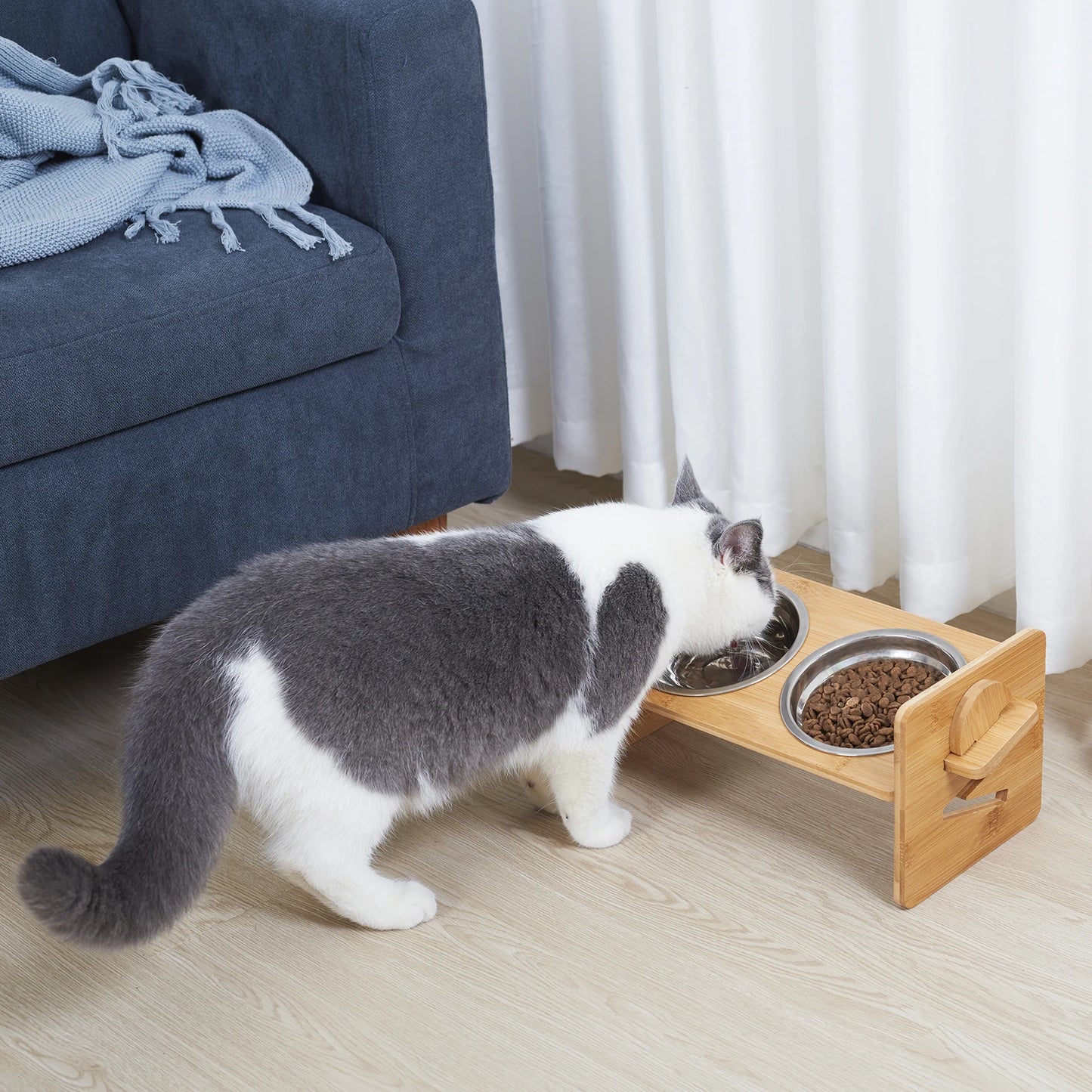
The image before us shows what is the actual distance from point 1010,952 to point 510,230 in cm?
145

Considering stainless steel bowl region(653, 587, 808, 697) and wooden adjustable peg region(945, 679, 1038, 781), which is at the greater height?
wooden adjustable peg region(945, 679, 1038, 781)

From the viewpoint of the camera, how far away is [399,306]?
5.43ft

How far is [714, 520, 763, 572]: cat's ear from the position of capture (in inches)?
51.7

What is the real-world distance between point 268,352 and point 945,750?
897mm

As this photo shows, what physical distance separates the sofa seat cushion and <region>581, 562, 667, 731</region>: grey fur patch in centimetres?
55

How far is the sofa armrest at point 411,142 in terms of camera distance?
1.58 meters

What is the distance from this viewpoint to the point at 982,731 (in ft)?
4.07

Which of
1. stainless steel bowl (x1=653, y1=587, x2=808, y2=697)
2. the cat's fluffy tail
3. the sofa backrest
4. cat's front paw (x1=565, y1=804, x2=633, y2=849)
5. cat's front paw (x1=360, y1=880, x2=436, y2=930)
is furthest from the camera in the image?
the sofa backrest

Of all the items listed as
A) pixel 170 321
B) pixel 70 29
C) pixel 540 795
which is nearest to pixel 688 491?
pixel 540 795

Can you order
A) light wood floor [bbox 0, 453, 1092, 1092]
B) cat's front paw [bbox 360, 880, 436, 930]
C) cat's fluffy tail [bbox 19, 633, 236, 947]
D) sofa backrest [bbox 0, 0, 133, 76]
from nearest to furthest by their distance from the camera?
cat's fluffy tail [bbox 19, 633, 236, 947]
light wood floor [bbox 0, 453, 1092, 1092]
cat's front paw [bbox 360, 880, 436, 930]
sofa backrest [bbox 0, 0, 133, 76]

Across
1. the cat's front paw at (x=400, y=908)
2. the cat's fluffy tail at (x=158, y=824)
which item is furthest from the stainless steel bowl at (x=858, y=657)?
the cat's fluffy tail at (x=158, y=824)

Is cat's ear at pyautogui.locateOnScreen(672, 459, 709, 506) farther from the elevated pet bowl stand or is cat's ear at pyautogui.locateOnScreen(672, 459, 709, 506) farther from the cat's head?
the elevated pet bowl stand

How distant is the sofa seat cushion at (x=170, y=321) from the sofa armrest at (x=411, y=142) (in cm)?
7

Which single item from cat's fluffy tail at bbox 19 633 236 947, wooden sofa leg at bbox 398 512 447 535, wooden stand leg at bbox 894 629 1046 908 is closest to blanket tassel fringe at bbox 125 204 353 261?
wooden sofa leg at bbox 398 512 447 535
